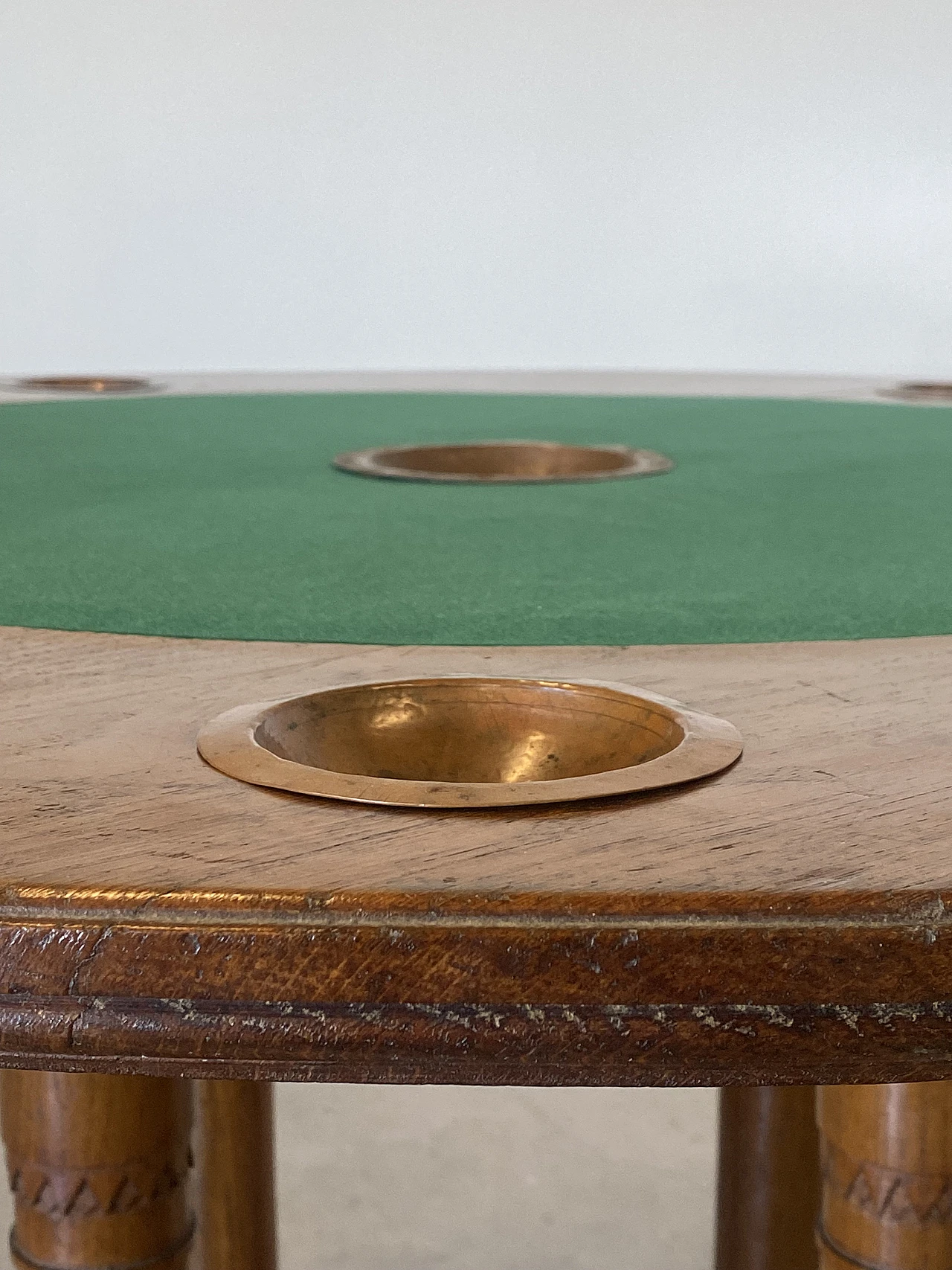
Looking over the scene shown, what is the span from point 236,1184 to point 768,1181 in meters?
0.47

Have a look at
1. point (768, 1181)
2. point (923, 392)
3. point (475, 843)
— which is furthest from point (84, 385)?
point (475, 843)

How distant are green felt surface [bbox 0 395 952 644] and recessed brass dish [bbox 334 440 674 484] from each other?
53mm

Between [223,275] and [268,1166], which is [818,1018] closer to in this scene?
[268,1166]

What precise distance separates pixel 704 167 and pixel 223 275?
1.28 m

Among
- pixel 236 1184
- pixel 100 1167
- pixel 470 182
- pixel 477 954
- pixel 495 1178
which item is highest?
pixel 470 182

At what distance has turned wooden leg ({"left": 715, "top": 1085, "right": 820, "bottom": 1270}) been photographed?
141 cm

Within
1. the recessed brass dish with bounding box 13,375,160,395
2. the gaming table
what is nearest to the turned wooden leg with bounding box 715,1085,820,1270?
the gaming table

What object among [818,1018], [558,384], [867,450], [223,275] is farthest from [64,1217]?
[223,275]

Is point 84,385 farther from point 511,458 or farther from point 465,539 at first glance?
point 465,539

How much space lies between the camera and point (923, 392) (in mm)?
2314

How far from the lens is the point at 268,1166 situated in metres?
1.49

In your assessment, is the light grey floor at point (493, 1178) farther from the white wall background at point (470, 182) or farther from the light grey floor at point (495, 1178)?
the white wall background at point (470, 182)

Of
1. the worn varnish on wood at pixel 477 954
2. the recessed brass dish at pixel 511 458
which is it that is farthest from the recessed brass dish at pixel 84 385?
the worn varnish on wood at pixel 477 954

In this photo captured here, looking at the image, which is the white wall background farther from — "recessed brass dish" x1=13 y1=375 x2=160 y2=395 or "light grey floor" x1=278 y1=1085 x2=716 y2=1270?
"light grey floor" x1=278 y1=1085 x2=716 y2=1270
